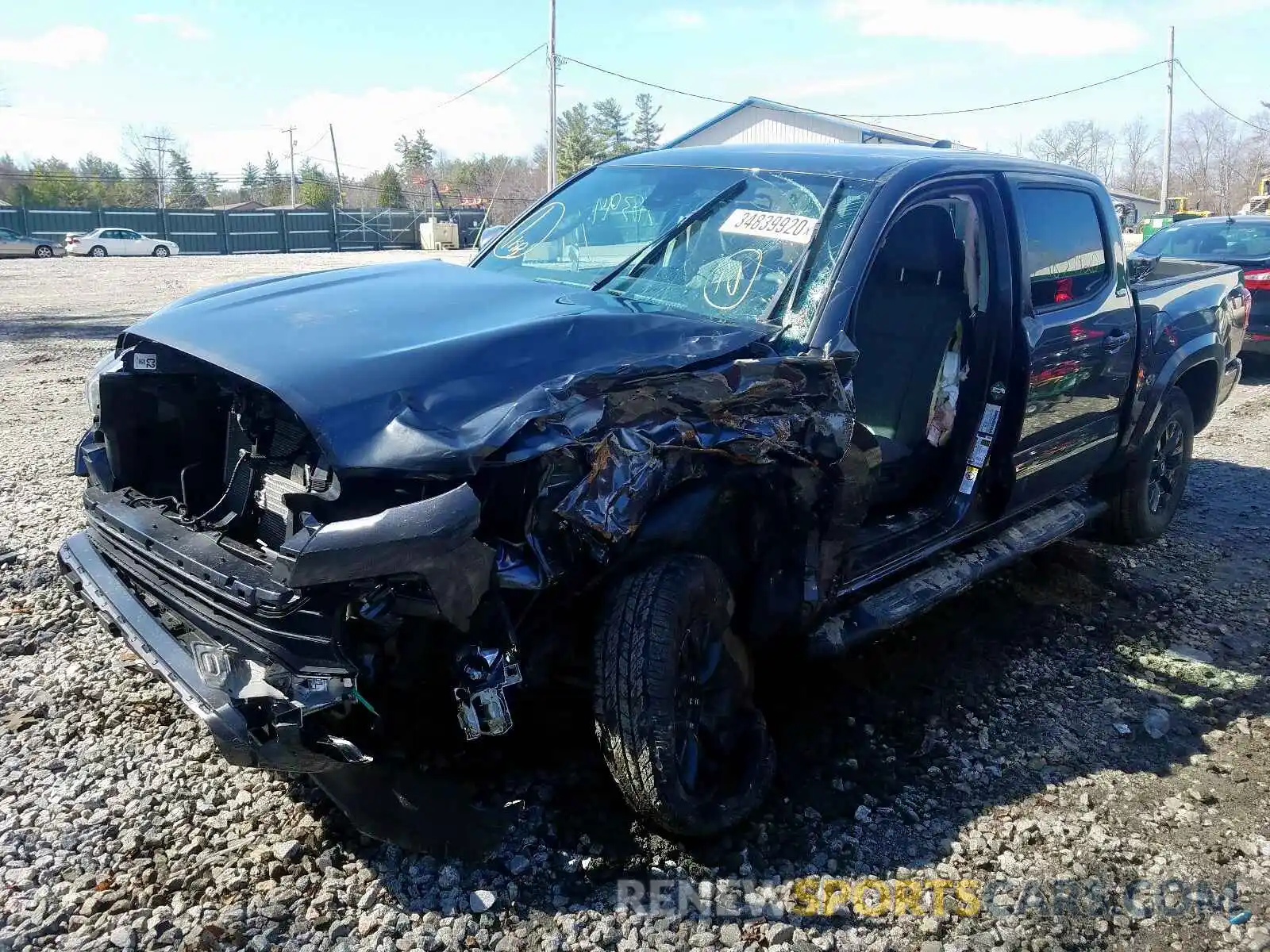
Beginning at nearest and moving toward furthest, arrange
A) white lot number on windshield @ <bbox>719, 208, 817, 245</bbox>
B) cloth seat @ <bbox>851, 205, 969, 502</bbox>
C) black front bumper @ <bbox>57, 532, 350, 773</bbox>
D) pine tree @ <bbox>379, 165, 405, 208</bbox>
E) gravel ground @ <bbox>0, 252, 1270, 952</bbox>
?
black front bumper @ <bbox>57, 532, 350, 773</bbox>
gravel ground @ <bbox>0, 252, 1270, 952</bbox>
white lot number on windshield @ <bbox>719, 208, 817, 245</bbox>
cloth seat @ <bbox>851, 205, 969, 502</bbox>
pine tree @ <bbox>379, 165, 405, 208</bbox>

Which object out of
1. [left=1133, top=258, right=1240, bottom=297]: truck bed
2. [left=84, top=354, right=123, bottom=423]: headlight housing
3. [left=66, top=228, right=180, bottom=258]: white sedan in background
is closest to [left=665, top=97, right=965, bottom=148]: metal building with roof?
[left=66, top=228, right=180, bottom=258]: white sedan in background

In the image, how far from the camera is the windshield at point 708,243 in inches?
131

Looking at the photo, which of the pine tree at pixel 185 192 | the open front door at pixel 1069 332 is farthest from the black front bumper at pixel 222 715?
the pine tree at pixel 185 192

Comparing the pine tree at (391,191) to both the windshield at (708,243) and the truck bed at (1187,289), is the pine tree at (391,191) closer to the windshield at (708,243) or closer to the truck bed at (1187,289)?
the truck bed at (1187,289)

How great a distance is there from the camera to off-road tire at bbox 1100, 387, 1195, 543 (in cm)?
526

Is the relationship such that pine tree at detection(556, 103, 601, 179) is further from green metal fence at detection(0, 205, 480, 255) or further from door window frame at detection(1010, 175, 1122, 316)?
door window frame at detection(1010, 175, 1122, 316)

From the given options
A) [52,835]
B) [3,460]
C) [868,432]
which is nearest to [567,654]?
[868,432]

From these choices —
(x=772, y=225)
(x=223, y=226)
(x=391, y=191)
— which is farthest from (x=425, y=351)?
(x=391, y=191)

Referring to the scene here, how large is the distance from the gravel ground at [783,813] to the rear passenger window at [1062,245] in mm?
1497

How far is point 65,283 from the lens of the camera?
68.8ft

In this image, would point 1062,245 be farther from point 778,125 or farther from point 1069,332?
point 778,125

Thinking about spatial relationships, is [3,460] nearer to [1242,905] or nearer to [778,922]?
[778,922]

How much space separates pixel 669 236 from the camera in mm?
3625

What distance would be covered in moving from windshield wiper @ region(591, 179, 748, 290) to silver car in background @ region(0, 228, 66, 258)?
38.1 metres
